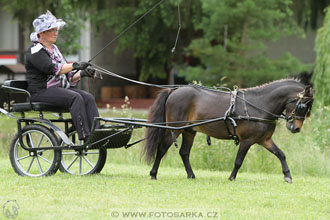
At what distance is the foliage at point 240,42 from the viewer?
733 inches

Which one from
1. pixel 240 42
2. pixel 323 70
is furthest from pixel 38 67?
pixel 240 42

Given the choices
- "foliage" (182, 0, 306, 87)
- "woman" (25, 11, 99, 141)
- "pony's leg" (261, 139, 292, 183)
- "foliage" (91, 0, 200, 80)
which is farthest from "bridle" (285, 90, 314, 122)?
"foliage" (91, 0, 200, 80)

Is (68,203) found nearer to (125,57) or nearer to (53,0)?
(53,0)

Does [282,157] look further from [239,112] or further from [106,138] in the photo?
[106,138]

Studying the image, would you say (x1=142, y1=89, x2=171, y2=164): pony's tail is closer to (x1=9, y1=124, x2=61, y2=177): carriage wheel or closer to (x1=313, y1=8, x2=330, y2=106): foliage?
(x1=9, y1=124, x2=61, y2=177): carriage wheel

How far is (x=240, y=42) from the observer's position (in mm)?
19672

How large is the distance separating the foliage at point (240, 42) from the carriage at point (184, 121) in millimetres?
10075

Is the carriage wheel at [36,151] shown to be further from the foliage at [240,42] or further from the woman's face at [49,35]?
the foliage at [240,42]

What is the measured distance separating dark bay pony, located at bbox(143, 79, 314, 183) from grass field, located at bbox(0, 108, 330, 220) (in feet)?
1.64

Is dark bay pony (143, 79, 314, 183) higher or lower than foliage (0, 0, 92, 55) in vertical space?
lower

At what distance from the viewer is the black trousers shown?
319 inches

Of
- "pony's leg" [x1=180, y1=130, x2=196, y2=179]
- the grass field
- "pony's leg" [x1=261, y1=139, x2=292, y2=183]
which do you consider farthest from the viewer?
"pony's leg" [x1=180, y1=130, x2=196, y2=179]

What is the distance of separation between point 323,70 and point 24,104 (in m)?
7.33

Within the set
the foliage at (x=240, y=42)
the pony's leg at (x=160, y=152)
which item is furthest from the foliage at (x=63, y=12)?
the pony's leg at (x=160, y=152)
